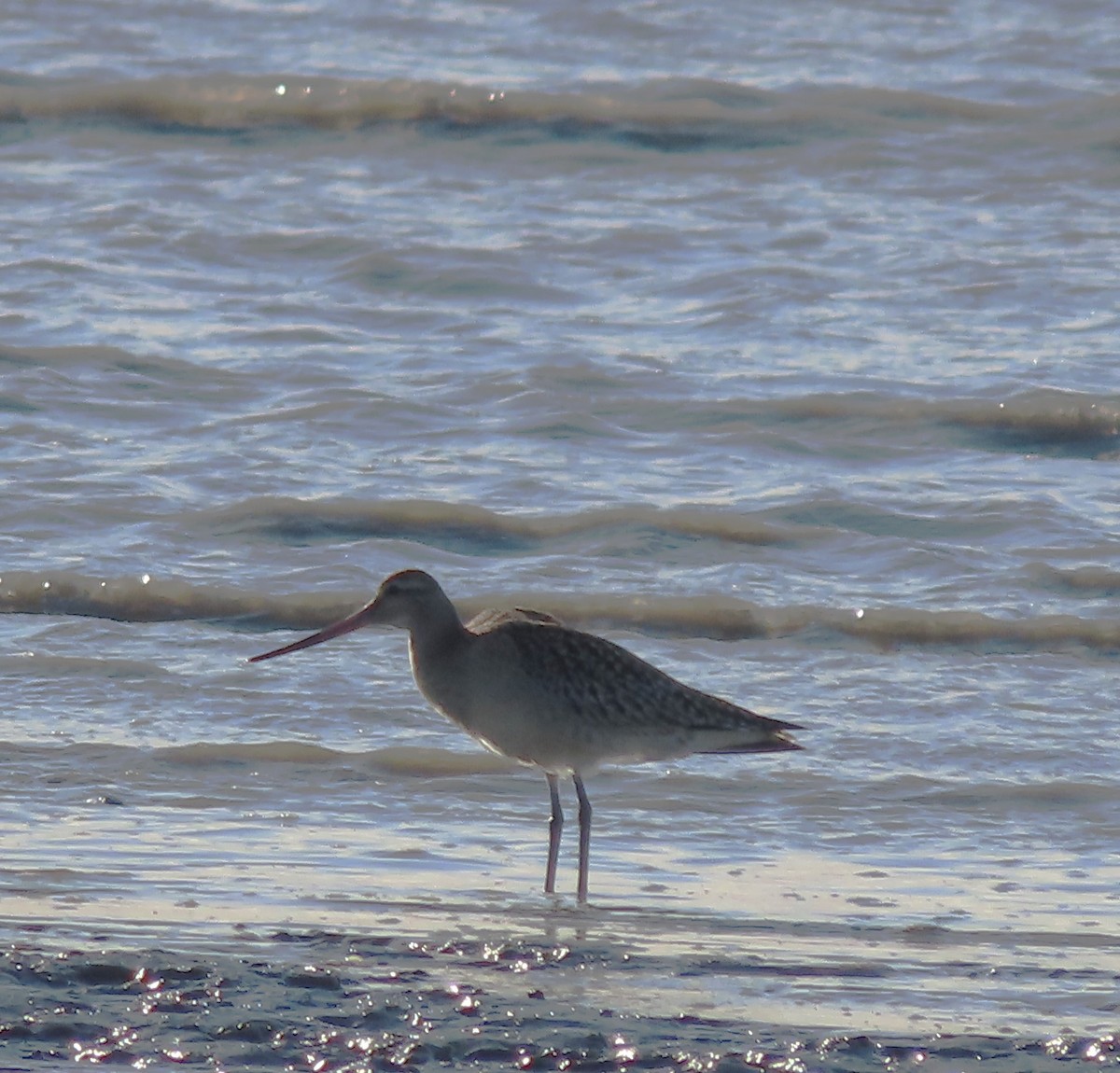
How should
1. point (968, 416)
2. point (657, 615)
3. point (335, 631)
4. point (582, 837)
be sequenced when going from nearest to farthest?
point (582, 837), point (335, 631), point (657, 615), point (968, 416)

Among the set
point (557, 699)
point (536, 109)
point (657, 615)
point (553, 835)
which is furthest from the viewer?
point (536, 109)

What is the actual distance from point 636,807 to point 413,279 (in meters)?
5.77

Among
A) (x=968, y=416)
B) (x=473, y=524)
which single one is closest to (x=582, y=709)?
(x=473, y=524)

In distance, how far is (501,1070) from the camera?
11.8ft

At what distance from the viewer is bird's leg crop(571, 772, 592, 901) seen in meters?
5.00

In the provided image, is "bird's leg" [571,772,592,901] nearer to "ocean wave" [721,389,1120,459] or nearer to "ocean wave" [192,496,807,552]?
"ocean wave" [192,496,807,552]

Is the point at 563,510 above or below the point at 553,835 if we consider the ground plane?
above

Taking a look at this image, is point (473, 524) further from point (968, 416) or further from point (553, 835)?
point (553, 835)

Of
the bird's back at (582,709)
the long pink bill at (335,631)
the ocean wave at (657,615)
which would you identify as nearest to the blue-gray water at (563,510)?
the ocean wave at (657,615)

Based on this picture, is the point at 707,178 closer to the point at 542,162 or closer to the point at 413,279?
the point at 542,162

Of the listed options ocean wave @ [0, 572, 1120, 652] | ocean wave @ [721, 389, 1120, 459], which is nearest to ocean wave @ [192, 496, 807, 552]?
ocean wave @ [0, 572, 1120, 652]

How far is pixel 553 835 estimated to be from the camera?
5348 millimetres

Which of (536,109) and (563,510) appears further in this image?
(536,109)

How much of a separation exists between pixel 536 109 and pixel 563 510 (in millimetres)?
5811
